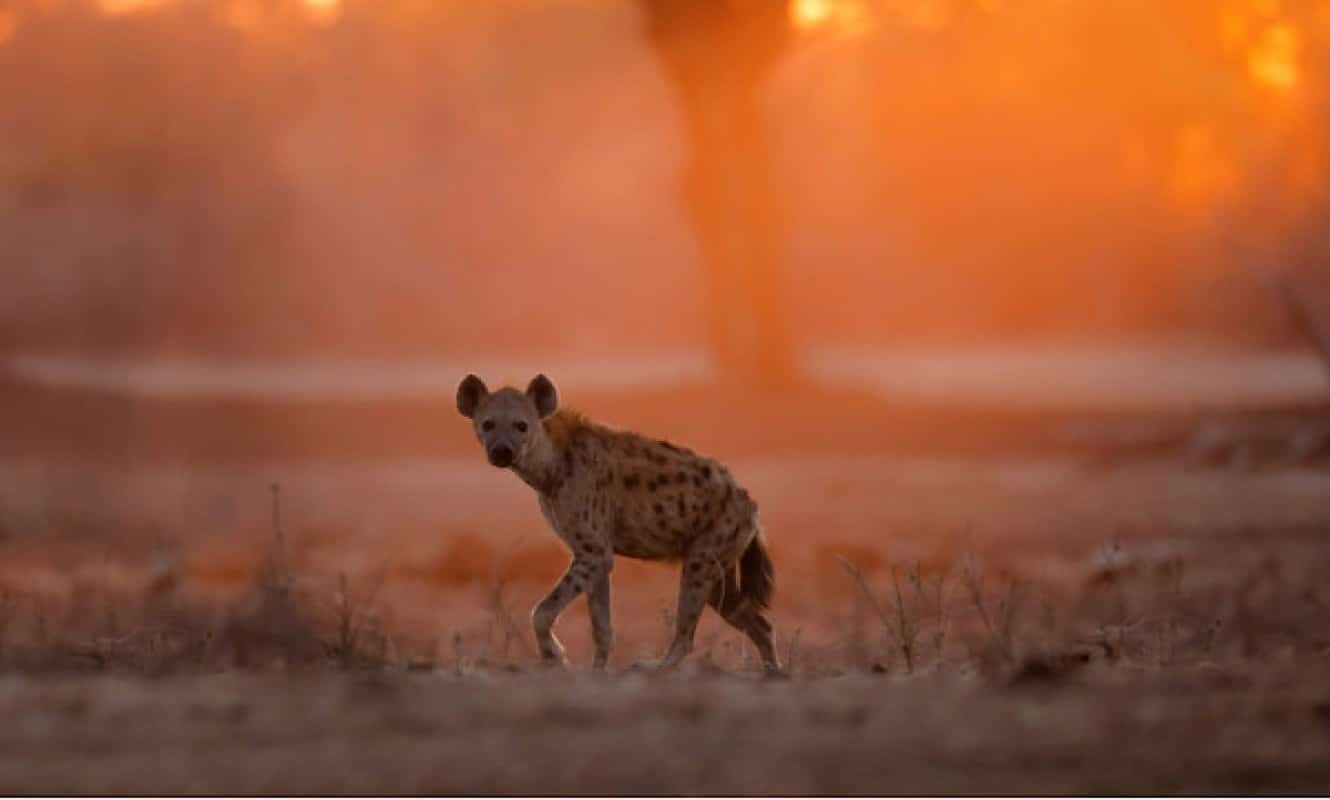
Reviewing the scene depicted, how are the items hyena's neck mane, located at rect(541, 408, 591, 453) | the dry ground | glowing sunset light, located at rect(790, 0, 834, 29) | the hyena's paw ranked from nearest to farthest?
1. the dry ground
2. the hyena's paw
3. hyena's neck mane, located at rect(541, 408, 591, 453)
4. glowing sunset light, located at rect(790, 0, 834, 29)

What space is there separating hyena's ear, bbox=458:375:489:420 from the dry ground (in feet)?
2.14

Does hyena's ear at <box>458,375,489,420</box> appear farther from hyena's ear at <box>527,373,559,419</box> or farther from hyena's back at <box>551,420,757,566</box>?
hyena's back at <box>551,420,757,566</box>

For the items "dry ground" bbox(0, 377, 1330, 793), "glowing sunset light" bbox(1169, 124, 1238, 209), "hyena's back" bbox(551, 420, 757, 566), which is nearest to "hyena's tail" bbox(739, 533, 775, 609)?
"hyena's back" bbox(551, 420, 757, 566)

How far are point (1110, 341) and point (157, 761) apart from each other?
80.1 feet

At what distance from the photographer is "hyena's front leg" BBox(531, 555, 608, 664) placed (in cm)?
849

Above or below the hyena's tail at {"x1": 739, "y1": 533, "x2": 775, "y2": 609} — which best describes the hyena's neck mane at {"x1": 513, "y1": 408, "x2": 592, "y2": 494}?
above

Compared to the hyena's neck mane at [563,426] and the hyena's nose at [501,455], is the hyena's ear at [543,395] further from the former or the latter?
the hyena's nose at [501,455]

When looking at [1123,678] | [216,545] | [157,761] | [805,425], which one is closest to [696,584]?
[1123,678]

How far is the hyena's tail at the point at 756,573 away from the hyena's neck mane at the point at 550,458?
732 millimetres

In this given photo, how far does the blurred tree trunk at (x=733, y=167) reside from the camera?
911 inches

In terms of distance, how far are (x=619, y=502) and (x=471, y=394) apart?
65 cm

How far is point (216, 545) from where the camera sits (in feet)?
51.0

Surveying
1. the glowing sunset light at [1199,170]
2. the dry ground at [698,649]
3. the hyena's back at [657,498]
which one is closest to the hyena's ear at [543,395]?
the hyena's back at [657,498]

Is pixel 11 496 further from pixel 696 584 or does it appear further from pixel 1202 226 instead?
pixel 1202 226
